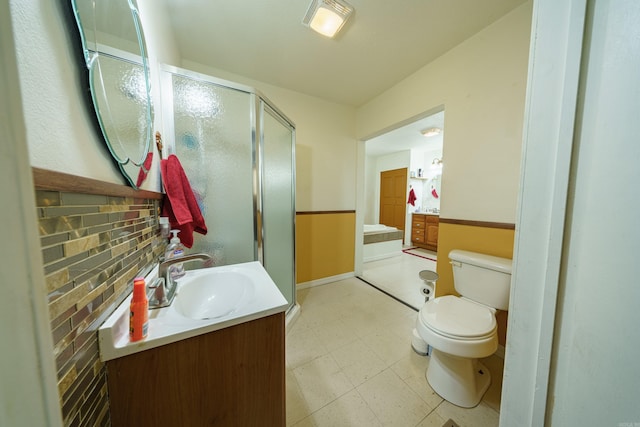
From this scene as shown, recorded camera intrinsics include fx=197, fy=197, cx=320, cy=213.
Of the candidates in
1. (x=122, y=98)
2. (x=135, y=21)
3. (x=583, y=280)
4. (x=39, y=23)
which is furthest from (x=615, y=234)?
(x=135, y=21)

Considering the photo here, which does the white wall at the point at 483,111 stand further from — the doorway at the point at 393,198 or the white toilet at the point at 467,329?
the doorway at the point at 393,198

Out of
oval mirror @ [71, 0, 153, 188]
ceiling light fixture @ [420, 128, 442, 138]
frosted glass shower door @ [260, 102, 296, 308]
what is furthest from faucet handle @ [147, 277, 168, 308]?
ceiling light fixture @ [420, 128, 442, 138]

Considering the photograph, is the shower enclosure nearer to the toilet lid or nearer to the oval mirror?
the oval mirror

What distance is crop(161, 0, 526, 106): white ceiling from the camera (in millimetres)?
1244

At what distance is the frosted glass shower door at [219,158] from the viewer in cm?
125

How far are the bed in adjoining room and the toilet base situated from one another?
6.77 feet

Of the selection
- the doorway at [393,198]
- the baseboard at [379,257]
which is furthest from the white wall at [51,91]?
the doorway at [393,198]

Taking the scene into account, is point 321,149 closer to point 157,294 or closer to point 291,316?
point 291,316

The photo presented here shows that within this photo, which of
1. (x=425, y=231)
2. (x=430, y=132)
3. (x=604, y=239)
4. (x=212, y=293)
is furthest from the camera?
(x=425, y=231)

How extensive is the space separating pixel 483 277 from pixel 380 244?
208 cm

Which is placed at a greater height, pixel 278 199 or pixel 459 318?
pixel 278 199

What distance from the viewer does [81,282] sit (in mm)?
439

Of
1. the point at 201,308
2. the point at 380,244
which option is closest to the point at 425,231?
Result: the point at 380,244

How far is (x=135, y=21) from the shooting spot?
0.80m
